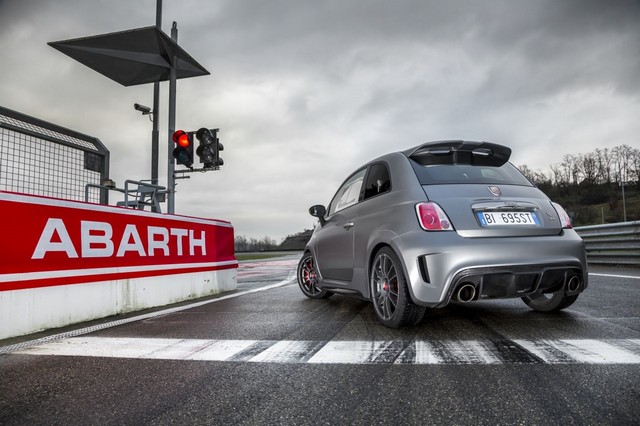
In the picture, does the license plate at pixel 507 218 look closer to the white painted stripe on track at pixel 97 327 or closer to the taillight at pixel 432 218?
the taillight at pixel 432 218

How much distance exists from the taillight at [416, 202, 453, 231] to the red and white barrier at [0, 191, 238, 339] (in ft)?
11.9

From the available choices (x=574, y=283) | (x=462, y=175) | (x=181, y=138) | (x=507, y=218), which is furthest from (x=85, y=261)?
(x=574, y=283)

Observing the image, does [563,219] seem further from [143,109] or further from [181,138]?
[143,109]

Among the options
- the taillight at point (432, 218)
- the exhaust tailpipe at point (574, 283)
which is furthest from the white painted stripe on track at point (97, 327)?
the exhaust tailpipe at point (574, 283)

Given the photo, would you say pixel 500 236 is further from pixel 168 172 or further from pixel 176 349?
pixel 168 172

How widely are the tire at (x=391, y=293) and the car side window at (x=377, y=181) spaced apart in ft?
2.16

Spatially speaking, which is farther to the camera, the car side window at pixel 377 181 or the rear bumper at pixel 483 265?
the car side window at pixel 377 181

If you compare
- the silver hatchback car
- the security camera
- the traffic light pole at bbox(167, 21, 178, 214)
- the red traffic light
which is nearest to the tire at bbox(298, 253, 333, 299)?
the silver hatchback car

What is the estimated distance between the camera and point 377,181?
4355 millimetres

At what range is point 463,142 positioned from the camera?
3918 mm

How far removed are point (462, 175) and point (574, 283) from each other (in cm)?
126

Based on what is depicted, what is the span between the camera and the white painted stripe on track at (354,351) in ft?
8.47

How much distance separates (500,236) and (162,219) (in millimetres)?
4574

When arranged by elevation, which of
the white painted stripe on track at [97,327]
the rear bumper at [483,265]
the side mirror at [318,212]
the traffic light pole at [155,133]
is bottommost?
the white painted stripe on track at [97,327]
